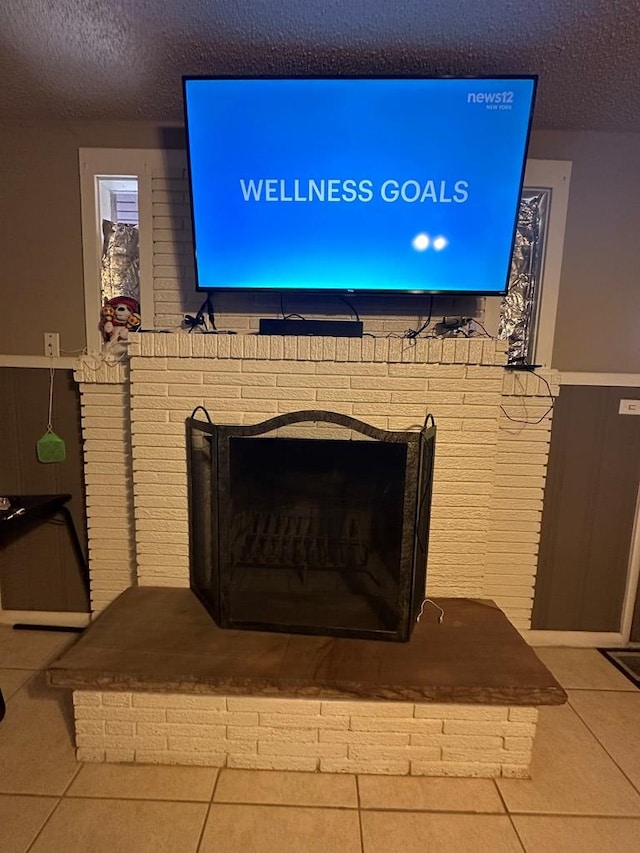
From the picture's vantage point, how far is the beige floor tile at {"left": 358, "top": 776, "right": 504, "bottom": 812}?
1.35 metres

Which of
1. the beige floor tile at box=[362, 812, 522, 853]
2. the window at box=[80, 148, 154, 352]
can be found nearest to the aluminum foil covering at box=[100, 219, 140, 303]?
the window at box=[80, 148, 154, 352]

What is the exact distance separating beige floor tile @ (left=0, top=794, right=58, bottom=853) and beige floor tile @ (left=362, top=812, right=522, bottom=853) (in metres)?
0.91

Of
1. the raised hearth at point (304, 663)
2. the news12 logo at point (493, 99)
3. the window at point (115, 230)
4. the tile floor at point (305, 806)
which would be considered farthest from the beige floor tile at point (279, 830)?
the news12 logo at point (493, 99)

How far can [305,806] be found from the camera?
134cm

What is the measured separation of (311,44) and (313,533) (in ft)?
5.46

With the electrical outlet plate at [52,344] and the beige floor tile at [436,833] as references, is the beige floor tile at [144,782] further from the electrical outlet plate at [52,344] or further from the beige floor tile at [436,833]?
the electrical outlet plate at [52,344]

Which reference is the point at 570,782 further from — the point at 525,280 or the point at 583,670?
the point at 525,280

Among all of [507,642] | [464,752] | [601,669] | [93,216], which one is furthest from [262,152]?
[601,669]

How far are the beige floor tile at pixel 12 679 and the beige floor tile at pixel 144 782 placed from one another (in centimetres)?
56

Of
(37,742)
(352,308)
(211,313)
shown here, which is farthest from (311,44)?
(37,742)

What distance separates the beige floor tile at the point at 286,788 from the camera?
1.36 m

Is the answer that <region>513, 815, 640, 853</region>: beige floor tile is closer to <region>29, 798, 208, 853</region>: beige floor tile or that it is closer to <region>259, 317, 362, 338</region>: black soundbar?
<region>29, 798, 208, 853</region>: beige floor tile

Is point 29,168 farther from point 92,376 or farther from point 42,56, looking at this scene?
point 92,376

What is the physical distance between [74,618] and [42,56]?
7.54 ft
